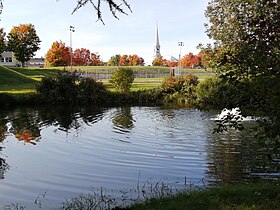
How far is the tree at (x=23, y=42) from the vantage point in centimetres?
7725

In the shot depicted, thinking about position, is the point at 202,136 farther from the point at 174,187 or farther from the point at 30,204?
the point at 30,204

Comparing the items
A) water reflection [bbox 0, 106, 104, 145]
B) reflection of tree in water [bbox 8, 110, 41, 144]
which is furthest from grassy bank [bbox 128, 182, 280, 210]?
reflection of tree in water [bbox 8, 110, 41, 144]

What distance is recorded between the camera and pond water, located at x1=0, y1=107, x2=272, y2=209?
10562mm

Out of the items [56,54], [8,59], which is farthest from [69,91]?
[8,59]

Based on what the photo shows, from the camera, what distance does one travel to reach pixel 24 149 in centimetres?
1598

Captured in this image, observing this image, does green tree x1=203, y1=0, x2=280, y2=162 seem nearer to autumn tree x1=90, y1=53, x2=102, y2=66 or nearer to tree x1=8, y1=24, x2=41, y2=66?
tree x1=8, y1=24, x2=41, y2=66

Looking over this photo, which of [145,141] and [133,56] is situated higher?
[133,56]

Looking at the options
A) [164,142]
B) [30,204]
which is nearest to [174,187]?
[30,204]

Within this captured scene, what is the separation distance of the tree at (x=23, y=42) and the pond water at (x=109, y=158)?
190 ft

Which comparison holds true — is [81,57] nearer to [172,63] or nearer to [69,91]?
[172,63]

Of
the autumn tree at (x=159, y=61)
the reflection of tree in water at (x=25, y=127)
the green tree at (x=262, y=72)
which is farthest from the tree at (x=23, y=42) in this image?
the green tree at (x=262, y=72)

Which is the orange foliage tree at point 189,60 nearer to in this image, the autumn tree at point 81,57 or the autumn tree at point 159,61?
the autumn tree at point 159,61

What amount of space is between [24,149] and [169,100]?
979 inches

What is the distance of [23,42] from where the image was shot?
257 feet
